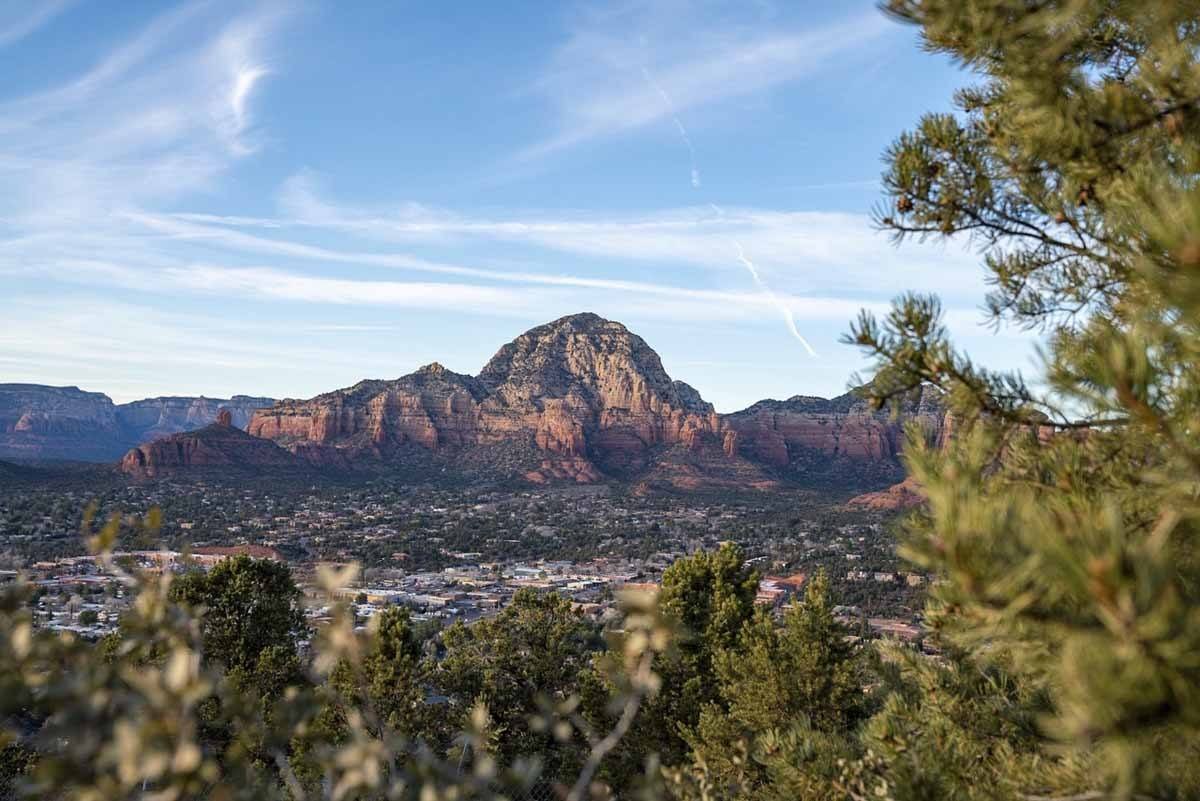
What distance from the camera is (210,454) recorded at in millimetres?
98625

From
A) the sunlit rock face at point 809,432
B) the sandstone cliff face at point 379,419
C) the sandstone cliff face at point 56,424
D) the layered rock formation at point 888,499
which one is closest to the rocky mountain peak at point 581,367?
the sandstone cliff face at point 379,419

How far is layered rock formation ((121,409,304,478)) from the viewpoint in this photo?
92.0 meters

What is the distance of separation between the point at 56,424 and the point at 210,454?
340ft

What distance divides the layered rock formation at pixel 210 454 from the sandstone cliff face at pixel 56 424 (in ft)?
241

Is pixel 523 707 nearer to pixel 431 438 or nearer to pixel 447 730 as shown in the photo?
pixel 447 730

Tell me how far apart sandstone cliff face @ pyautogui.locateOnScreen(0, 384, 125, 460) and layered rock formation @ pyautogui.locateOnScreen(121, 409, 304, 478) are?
7343 cm

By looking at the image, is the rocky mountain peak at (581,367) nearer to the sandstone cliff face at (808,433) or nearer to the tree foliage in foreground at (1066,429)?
the sandstone cliff face at (808,433)

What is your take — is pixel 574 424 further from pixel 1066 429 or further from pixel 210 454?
pixel 1066 429

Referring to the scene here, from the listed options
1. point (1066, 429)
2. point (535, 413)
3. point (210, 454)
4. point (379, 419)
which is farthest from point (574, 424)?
point (1066, 429)

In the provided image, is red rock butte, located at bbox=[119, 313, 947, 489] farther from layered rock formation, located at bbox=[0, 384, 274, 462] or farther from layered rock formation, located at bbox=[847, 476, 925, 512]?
layered rock formation, located at bbox=[0, 384, 274, 462]

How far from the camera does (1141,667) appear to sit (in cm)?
154

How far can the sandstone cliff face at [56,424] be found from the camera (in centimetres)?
16012

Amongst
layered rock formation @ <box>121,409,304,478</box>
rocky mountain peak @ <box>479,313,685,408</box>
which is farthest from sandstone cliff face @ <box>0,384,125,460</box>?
rocky mountain peak @ <box>479,313,685,408</box>

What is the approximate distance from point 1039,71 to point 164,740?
12.4ft
